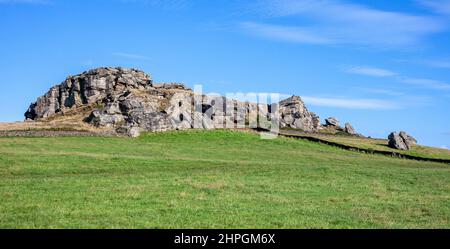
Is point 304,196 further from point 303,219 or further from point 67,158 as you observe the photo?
point 67,158

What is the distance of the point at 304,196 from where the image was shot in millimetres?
32844

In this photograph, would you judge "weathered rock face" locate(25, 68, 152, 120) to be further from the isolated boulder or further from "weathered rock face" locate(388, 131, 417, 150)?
the isolated boulder

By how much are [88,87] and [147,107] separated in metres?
18.5

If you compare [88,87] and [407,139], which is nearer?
[407,139]

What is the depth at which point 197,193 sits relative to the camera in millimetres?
32719

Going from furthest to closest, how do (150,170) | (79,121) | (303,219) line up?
1. (79,121)
2. (150,170)
3. (303,219)

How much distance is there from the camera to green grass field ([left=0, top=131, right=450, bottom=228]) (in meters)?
24.0

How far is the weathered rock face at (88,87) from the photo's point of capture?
332 feet

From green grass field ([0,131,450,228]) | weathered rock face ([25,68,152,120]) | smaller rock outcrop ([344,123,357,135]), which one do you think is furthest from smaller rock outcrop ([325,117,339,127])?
green grass field ([0,131,450,228])

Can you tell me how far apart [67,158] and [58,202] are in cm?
2608

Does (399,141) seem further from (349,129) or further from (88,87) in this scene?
(88,87)

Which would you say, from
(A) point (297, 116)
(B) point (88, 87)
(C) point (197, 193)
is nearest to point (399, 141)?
(A) point (297, 116)

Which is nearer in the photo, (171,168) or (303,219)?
(303,219)
